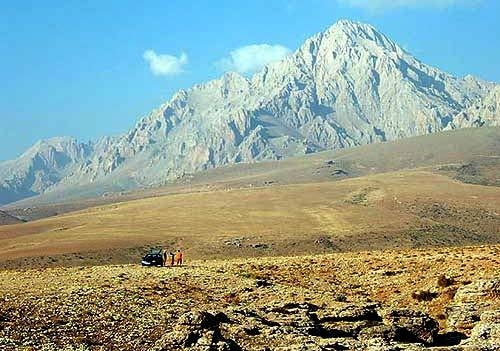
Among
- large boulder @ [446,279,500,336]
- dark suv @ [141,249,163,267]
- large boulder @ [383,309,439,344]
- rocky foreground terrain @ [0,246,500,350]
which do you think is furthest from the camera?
dark suv @ [141,249,163,267]

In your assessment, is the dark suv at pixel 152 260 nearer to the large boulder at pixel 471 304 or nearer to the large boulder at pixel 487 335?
the large boulder at pixel 471 304

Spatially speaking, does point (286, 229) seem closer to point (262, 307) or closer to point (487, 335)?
point (262, 307)

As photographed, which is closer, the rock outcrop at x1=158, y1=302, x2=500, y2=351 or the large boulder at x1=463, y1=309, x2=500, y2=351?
the large boulder at x1=463, y1=309, x2=500, y2=351

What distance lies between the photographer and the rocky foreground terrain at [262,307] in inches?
851

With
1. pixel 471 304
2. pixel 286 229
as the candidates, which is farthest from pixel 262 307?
pixel 286 229

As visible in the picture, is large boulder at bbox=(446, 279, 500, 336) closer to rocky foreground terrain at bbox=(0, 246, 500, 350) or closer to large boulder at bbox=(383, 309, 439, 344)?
rocky foreground terrain at bbox=(0, 246, 500, 350)

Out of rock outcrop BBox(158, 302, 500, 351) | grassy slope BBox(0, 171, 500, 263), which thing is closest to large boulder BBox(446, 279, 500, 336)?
rock outcrop BBox(158, 302, 500, 351)

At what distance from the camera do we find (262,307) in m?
29.4

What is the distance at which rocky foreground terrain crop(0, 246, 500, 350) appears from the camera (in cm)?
2161

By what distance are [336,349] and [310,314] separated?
22.8 ft

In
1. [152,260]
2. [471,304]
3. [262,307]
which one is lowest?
[471,304]

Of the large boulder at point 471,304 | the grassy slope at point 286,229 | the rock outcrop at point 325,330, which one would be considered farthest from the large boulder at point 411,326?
the grassy slope at point 286,229

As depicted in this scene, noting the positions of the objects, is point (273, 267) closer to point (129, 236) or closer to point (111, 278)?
point (111, 278)

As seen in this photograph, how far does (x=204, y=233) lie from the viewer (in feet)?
504
